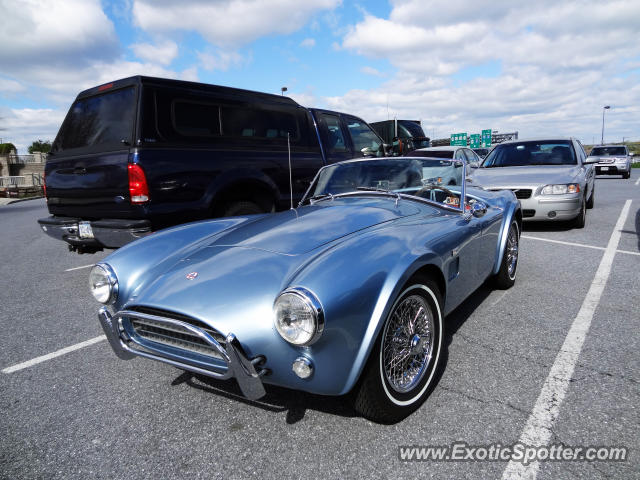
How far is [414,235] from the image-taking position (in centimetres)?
251

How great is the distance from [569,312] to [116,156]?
4373mm

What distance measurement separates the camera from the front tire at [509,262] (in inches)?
155

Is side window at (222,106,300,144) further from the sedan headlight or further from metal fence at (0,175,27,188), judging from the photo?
metal fence at (0,175,27,188)

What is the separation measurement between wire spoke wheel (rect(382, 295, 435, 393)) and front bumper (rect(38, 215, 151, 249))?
288 cm

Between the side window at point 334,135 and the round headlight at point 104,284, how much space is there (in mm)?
4392

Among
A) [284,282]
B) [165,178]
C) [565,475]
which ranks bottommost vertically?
[565,475]

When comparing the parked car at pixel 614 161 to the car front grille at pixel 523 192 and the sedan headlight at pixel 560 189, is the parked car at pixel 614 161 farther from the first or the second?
the car front grille at pixel 523 192

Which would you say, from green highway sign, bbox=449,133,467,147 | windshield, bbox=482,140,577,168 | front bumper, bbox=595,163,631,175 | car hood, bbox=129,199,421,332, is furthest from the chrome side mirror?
green highway sign, bbox=449,133,467,147

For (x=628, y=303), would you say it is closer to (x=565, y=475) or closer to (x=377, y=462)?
(x=565, y=475)

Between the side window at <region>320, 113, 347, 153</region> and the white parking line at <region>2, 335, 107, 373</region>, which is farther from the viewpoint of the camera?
the side window at <region>320, 113, 347, 153</region>

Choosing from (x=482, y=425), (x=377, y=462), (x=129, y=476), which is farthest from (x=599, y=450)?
(x=129, y=476)

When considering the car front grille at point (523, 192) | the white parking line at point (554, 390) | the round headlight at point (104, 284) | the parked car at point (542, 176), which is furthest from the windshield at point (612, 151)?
the round headlight at point (104, 284)

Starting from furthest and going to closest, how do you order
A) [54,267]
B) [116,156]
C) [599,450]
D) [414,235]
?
[54,267], [116,156], [414,235], [599,450]

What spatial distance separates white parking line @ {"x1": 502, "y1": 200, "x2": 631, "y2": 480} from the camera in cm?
186
